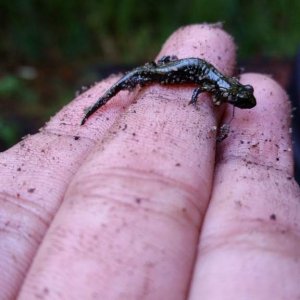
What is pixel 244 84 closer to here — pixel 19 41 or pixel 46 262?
pixel 46 262

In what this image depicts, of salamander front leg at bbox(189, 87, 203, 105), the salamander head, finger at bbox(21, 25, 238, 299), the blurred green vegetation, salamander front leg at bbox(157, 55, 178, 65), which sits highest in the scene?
the blurred green vegetation

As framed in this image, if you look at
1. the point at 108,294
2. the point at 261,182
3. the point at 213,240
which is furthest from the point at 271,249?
the point at 108,294

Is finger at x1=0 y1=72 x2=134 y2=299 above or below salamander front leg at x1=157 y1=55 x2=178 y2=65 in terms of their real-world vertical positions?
below

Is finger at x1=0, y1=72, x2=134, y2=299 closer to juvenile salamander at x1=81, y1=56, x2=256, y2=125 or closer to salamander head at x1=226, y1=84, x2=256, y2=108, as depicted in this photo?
juvenile salamander at x1=81, y1=56, x2=256, y2=125

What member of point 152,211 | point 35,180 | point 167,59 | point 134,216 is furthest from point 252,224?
point 167,59

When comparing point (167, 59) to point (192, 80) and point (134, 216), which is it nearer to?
point (192, 80)

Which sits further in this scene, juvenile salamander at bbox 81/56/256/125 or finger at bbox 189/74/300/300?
juvenile salamander at bbox 81/56/256/125

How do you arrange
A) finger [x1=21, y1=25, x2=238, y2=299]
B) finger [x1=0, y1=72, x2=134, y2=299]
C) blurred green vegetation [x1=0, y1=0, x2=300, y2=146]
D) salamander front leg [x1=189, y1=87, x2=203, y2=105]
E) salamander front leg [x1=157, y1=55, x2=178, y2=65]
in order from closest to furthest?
finger [x1=21, y1=25, x2=238, y2=299] → finger [x1=0, y1=72, x2=134, y2=299] → salamander front leg [x1=189, y1=87, x2=203, y2=105] → salamander front leg [x1=157, y1=55, x2=178, y2=65] → blurred green vegetation [x1=0, y1=0, x2=300, y2=146]

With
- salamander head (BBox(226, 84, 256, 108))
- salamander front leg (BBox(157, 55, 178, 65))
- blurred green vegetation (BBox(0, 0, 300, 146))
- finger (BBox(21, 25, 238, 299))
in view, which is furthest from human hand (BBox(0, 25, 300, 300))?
blurred green vegetation (BBox(0, 0, 300, 146))
